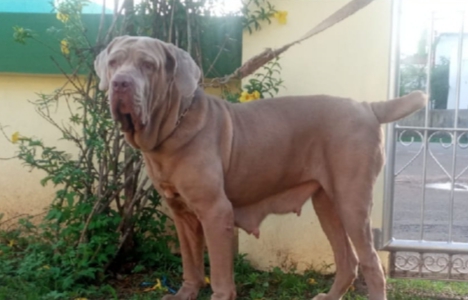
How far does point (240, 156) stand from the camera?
3.90 m

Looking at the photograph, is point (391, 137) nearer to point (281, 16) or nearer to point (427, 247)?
point (427, 247)

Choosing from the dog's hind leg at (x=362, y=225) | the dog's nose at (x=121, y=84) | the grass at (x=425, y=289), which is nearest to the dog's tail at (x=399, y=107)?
the dog's hind leg at (x=362, y=225)

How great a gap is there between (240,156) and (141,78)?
88 cm

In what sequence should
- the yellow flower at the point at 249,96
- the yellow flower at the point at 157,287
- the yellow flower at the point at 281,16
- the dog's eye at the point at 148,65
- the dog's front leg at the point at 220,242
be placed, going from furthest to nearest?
the yellow flower at the point at 281,16 < the yellow flower at the point at 249,96 < the yellow flower at the point at 157,287 < the dog's front leg at the point at 220,242 < the dog's eye at the point at 148,65

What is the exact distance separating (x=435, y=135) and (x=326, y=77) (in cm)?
93

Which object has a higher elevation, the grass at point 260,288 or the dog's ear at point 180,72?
the dog's ear at point 180,72

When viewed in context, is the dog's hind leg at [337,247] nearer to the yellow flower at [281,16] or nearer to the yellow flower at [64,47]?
the yellow flower at [281,16]

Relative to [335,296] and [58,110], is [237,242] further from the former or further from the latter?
[58,110]

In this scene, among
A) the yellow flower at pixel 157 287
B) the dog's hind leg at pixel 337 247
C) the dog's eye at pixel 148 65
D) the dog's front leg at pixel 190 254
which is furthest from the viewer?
the yellow flower at pixel 157 287

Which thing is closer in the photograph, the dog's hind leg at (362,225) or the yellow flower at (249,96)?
the dog's hind leg at (362,225)

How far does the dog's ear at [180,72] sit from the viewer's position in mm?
3498

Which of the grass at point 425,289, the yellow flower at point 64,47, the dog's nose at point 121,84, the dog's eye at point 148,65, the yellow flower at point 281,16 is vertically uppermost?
the yellow flower at point 281,16

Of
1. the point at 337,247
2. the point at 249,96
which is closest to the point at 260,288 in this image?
the point at 337,247

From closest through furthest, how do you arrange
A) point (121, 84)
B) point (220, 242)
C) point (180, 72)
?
point (121, 84) < point (180, 72) < point (220, 242)
